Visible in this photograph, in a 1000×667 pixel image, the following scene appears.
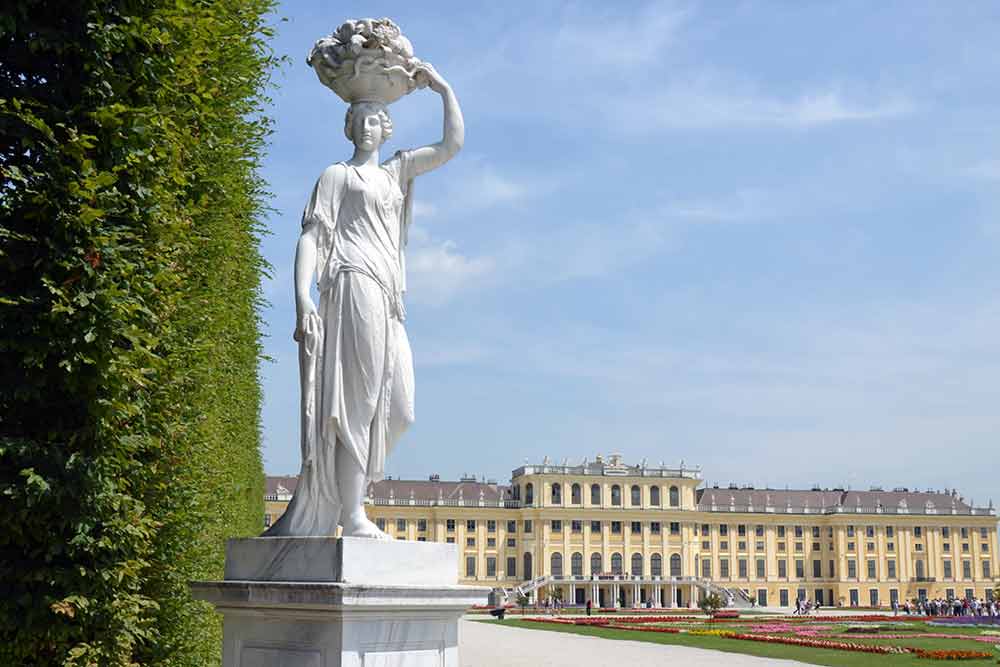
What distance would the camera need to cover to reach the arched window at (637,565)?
86375 millimetres

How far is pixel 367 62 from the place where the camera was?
17.6ft

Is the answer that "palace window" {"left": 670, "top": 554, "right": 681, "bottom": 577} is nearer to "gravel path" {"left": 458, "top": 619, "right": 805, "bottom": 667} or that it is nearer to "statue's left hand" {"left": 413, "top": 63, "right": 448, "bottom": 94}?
"gravel path" {"left": 458, "top": 619, "right": 805, "bottom": 667}

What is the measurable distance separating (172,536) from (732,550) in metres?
85.4

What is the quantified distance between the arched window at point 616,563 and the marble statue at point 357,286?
83176 mm

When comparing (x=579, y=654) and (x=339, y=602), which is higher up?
(x=339, y=602)

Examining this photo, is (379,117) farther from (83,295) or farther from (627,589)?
(627,589)

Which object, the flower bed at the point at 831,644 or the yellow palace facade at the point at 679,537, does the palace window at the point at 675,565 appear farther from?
the flower bed at the point at 831,644

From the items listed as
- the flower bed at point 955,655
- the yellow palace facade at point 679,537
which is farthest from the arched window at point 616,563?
the flower bed at point 955,655

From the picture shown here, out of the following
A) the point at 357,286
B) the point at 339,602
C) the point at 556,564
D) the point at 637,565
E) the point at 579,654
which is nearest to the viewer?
the point at 339,602

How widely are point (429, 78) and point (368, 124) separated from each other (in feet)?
1.32

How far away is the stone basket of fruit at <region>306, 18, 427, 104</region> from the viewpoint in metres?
5.33

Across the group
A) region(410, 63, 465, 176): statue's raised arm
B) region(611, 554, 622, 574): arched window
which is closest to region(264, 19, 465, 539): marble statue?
region(410, 63, 465, 176): statue's raised arm

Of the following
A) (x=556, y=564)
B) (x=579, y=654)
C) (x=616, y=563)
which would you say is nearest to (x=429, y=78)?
(x=579, y=654)

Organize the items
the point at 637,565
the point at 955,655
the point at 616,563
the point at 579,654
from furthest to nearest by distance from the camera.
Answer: the point at 637,565, the point at 616,563, the point at 579,654, the point at 955,655
